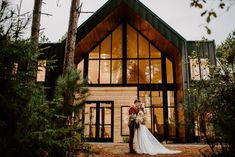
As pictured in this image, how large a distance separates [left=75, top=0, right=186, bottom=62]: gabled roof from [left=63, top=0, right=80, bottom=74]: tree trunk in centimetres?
764

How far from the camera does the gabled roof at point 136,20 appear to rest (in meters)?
14.7

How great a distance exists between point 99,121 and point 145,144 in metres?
6.42

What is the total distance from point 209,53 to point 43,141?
528 inches

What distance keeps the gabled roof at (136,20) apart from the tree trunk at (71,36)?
764cm

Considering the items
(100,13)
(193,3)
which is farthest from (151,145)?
(100,13)

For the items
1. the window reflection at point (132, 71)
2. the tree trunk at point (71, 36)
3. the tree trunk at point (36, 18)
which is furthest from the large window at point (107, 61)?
the tree trunk at point (36, 18)

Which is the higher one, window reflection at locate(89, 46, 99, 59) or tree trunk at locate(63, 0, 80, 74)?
window reflection at locate(89, 46, 99, 59)

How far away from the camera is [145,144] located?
355 inches

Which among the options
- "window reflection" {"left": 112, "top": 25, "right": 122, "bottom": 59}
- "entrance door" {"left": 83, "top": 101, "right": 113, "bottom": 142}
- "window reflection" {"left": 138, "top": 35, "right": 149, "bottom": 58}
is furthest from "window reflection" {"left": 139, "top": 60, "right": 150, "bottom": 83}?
"entrance door" {"left": 83, "top": 101, "right": 113, "bottom": 142}

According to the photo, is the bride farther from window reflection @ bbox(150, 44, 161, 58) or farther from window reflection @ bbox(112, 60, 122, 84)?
window reflection @ bbox(150, 44, 161, 58)

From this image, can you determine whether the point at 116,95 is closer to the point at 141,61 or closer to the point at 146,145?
the point at 141,61

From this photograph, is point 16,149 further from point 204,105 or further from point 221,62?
point 221,62

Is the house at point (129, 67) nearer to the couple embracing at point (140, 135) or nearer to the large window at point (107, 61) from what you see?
the large window at point (107, 61)

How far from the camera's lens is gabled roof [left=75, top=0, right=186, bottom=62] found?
14.7 m
